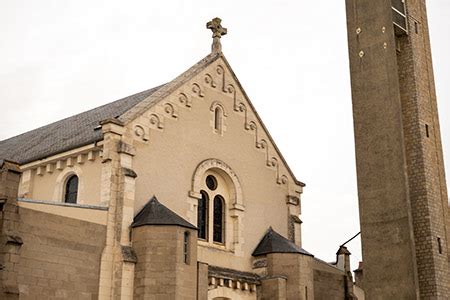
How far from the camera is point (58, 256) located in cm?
2270

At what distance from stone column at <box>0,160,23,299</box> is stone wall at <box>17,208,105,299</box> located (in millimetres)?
367

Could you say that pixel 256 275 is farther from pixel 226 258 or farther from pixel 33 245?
pixel 33 245

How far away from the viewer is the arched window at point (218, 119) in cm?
3078

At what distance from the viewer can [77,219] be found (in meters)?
23.7

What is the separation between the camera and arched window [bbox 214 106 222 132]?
3078cm

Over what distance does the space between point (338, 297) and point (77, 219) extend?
47.8 ft

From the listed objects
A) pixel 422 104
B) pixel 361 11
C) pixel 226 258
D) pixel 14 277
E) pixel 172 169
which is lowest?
pixel 14 277

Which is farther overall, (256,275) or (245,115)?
(245,115)

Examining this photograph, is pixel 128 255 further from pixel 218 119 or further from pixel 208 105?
pixel 218 119

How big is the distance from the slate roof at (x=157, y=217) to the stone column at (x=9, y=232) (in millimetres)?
5057

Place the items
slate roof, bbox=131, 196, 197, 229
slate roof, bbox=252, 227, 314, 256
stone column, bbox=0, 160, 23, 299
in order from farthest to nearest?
slate roof, bbox=252, 227, 314, 256 < slate roof, bbox=131, 196, 197, 229 < stone column, bbox=0, 160, 23, 299

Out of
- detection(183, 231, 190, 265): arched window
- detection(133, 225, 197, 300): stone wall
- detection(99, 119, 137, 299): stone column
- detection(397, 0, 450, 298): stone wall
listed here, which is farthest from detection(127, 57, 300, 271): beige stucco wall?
detection(397, 0, 450, 298): stone wall

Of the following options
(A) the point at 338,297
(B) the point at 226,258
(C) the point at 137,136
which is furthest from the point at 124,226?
(A) the point at 338,297

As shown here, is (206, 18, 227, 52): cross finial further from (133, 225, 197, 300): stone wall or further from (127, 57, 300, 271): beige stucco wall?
(133, 225, 197, 300): stone wall
